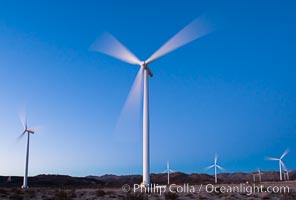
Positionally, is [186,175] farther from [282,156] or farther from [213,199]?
[213,199]

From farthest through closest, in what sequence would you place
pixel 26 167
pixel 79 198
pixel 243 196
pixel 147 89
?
pixel 26 167, pixel 147 89, pixel 243 196, pixel 79 198

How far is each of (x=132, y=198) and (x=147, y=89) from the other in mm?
17043

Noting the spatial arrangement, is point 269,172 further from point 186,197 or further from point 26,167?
point 186,197

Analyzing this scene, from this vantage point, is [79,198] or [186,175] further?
[186,175]

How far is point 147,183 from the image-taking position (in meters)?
35.8

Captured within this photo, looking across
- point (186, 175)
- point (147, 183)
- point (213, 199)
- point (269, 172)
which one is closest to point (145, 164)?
point (147, 183)

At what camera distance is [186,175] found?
A: 160 metres

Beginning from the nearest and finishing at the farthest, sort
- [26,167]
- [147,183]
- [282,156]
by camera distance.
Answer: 1. [147,183]
2. [26,167]
3. [282,156]

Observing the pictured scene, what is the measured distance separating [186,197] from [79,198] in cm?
778

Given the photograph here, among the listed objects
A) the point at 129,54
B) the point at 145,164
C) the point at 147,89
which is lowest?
the point at 145,164

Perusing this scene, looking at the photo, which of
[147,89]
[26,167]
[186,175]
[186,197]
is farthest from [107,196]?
[186,175]

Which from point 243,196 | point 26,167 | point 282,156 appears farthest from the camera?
point 282,156

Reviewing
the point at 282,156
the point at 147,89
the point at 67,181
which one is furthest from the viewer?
the point at 67,181

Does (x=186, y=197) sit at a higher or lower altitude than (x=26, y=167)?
lower
